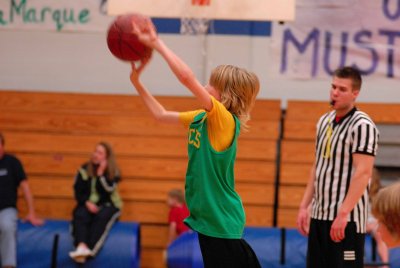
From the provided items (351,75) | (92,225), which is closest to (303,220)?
(351,75)

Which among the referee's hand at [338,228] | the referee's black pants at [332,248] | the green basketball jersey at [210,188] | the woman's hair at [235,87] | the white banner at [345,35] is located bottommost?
the referee's black pants at [332,248]

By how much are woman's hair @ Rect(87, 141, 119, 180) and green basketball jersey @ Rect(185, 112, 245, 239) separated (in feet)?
13.9

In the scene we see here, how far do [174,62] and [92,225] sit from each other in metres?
4.71

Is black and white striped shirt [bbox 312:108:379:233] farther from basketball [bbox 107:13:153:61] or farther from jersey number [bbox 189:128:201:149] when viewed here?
basketball [bbox 107:13:153:61]

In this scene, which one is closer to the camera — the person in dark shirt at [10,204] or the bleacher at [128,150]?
the person in dark shirt at [10,204]

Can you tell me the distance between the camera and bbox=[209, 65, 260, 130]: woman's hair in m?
3.93

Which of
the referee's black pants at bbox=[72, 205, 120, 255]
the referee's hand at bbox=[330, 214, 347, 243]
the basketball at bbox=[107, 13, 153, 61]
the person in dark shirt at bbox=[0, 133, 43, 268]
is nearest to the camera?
the basketball at bbox=[107, 13, 153, 61]

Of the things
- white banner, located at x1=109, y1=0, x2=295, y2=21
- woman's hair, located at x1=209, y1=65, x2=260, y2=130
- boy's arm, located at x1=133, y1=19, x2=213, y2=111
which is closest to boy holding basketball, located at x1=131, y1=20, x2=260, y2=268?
woman's hair, located at x1=209, y1=65, x2=260, y2=130

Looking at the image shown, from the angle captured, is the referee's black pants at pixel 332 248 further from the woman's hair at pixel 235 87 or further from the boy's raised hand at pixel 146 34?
the boy's raised hand at pixel 146 34

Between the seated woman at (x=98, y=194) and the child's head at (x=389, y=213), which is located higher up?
the child's head at (x=389, y=213)

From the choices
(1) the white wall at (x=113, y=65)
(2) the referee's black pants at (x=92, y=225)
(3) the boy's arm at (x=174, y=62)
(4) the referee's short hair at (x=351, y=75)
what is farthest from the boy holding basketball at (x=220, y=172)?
(1) the white wall at (x=113, y=65)

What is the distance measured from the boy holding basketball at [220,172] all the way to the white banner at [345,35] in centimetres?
535

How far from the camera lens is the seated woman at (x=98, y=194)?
789 centimetres

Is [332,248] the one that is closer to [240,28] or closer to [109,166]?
[109,166]
